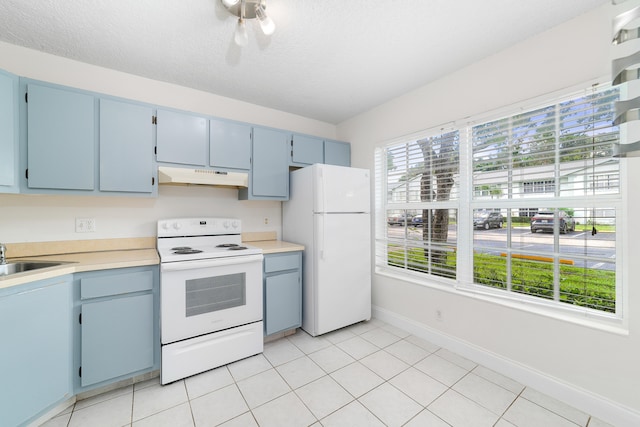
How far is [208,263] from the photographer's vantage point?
2113 millimetres

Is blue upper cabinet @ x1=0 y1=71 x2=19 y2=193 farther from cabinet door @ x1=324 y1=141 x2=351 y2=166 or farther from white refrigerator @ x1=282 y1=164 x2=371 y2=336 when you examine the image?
cabinet door @ x1=324 y1=141 x2=351 y2=166

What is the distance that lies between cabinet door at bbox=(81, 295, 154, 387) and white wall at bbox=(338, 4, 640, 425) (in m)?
2.36

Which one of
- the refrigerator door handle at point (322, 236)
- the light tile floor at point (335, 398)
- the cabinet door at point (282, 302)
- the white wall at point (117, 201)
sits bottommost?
the light tile floor at point (335, 398)

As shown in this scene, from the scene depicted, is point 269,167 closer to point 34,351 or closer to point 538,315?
point 34,351

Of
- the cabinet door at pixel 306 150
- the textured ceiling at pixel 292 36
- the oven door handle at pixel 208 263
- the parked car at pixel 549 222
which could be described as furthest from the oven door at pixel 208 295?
the parked car at pixel 549 222

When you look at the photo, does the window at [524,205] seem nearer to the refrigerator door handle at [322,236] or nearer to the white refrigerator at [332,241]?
the white refrigerator at [332,241]

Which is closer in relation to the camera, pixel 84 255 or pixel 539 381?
pixel 539 381

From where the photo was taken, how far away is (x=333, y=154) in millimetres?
3365

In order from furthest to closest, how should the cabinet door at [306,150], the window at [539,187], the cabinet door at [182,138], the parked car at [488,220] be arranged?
the cabinet door at [306,150] < the cabinet door at [182,138] < the parked car at [488,220] < the window at [539,187]

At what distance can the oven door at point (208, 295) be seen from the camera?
1981mm

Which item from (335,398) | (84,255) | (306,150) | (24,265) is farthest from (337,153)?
(24,265)

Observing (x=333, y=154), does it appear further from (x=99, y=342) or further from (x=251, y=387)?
(x=99, y=342)

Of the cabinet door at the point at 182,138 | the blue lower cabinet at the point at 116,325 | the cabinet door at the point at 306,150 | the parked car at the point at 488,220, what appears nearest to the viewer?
the blue lower cabinet at the point at 116,325

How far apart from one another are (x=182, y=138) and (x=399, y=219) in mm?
2347
